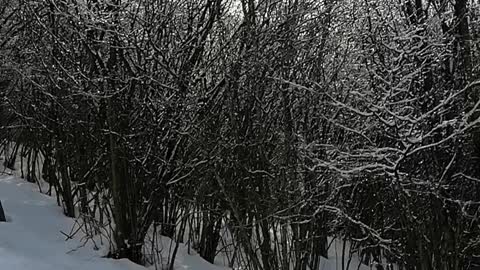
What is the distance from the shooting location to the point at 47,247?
6.14 metres

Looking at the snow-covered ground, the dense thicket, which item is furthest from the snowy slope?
the dense thicket

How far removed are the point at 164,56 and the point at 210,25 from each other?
627mm

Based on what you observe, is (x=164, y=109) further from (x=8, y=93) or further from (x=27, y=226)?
(x=8, y=93)

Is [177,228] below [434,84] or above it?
below

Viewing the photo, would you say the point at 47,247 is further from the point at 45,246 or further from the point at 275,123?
the point at 275,123

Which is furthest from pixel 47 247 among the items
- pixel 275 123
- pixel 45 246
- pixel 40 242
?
pixel 275 123

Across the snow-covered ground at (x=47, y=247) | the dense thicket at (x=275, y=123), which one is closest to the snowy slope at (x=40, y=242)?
the snow-covered ground at (x=47, y=247)

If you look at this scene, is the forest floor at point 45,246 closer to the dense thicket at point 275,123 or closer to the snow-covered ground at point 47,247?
the snow-covered ground at point 47,247

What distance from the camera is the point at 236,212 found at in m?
5.19

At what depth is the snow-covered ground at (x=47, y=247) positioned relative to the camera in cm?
565

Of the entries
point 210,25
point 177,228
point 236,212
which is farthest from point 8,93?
point 236,212

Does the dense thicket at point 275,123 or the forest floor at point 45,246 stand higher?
the dense thicket at point 275,123

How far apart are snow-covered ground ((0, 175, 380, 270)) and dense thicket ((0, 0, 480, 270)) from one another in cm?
21

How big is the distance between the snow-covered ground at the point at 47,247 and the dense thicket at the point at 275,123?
209mm
